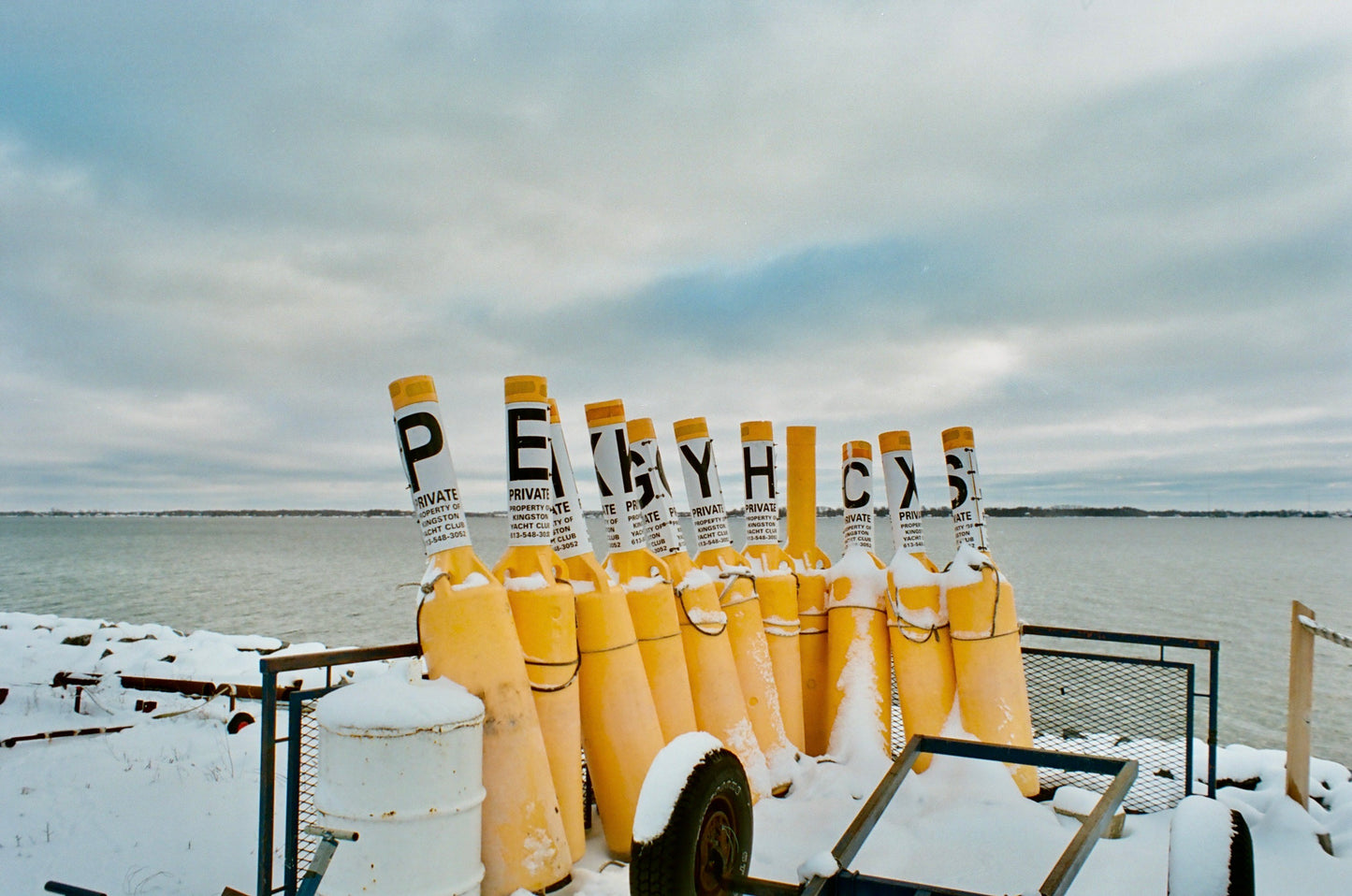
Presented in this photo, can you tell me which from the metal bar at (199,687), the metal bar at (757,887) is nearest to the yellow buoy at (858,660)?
the metal bar at (757,887)

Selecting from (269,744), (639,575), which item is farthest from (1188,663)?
(269,744)

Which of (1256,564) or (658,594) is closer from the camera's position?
(658,594)

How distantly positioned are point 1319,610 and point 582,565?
30255mm

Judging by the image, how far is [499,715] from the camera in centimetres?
417

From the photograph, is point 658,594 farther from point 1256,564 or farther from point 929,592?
point 1256,564

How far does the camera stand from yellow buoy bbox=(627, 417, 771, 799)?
5434 mm

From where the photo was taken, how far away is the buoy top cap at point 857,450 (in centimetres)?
706

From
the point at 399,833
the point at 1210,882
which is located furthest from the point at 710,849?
the point at 1210,882

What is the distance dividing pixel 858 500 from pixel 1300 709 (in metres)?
3.11

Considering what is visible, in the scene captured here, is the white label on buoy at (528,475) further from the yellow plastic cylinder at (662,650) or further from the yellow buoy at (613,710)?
the yellow plastic cylinder at (662,650)

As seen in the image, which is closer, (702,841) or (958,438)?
(702,841)

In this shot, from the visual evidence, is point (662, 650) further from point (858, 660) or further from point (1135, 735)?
point (1135, 735)

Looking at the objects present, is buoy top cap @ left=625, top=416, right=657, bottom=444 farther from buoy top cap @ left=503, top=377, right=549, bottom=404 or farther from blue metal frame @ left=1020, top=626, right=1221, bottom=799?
blue metal frame @ left=1020, top=626, right=1221, bottom=799

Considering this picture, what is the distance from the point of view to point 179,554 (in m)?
69.1
